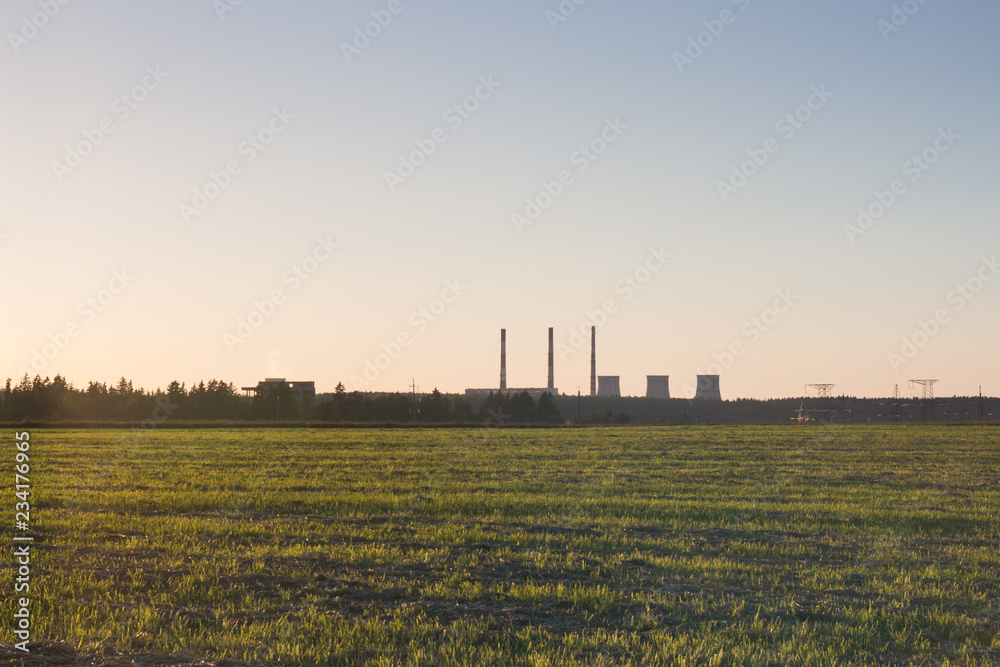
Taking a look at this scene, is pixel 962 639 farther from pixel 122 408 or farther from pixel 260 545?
pixel 122 408

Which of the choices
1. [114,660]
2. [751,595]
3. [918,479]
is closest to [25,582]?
[114,660]

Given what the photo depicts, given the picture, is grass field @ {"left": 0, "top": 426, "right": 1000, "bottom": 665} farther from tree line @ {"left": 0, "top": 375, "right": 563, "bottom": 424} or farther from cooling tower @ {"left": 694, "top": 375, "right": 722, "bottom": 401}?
cooling tower @ {"left": 694, "top": 375, "right": 722, "bottom": 401}

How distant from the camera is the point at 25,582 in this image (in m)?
11.1

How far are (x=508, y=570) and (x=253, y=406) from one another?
116 meters

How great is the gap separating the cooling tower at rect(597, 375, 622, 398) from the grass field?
15065 cm

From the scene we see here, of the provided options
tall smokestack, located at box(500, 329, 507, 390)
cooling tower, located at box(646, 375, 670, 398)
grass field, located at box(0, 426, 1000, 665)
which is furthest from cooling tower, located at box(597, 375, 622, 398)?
grass field, located at box(0, 426, 1000, 665)

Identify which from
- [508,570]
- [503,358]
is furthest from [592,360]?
[508,570]

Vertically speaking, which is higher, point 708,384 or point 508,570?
point 708,384

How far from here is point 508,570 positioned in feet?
41.8

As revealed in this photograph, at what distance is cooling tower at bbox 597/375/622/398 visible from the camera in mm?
178750

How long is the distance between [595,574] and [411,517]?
710cm

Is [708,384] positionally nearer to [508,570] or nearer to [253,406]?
[253,406]

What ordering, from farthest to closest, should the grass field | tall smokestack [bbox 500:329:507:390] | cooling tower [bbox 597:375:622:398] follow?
cooling tower [bbox 597:375:622:398]
tall smokestack [bbox 500:329:507:390]
the grass field

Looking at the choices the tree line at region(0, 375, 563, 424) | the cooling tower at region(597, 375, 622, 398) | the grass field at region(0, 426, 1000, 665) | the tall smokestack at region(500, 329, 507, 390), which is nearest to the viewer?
the grass field at region(0, 426, 1000, 665)
